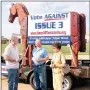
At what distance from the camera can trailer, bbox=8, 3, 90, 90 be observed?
8.38m

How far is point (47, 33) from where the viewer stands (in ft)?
29.0

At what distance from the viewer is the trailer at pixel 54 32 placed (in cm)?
838

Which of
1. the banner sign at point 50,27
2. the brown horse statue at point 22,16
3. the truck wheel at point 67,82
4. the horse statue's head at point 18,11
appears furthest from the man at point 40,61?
the horse statue's head at point 18,11

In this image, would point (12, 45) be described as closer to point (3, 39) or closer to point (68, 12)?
point (68, 12)

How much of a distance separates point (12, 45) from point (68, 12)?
8.80 ft

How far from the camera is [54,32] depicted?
8734 millimetres

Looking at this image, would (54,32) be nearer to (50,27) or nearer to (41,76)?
(50,27)

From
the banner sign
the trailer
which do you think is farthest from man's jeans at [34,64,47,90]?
the banner sign

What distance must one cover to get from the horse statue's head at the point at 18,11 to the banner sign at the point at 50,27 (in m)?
0.32

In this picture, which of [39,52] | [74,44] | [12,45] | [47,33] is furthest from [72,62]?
[12,45]

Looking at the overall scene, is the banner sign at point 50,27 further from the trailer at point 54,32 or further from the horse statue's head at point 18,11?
the horse statue's head at point 18,11

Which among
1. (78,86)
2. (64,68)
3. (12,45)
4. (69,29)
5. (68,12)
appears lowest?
(78,86)

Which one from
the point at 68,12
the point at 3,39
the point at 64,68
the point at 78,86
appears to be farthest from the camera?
the point at 3,39

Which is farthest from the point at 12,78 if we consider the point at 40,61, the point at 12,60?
the point at 40,61
